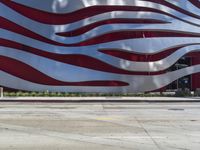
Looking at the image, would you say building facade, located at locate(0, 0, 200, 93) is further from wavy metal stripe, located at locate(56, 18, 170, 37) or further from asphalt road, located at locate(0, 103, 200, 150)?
asphalt road, located at locate(0, 103, 200, 150)

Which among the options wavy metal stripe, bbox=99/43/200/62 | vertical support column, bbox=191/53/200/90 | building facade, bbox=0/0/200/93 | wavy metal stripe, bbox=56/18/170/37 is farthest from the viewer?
vertical support column, bbox=191/53/200/90

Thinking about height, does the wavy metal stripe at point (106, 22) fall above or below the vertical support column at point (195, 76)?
above

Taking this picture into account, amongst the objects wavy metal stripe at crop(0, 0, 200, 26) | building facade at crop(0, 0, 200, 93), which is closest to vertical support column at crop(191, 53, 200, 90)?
building facade at crop(0, 0, 200, 93)

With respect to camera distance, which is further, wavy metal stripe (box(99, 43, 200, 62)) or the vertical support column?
the vertical support column

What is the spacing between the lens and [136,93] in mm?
37875

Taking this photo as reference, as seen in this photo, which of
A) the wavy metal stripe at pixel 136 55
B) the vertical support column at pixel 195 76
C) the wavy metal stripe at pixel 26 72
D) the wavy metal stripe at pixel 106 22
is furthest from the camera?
the vertical support column at pixel 195 76

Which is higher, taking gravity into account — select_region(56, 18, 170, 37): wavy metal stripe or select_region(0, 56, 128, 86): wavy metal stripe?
select_region(56, 18, 170, 37): wavy metal stripe

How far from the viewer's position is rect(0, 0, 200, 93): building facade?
3766 cm

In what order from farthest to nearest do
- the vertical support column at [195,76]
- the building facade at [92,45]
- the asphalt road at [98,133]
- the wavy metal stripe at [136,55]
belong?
1. the vertical support column at [195,76]
2. the wavy metal stripe at [136,55]
3. the building facade at [92,45]
4. the asphalt road at [98,133]

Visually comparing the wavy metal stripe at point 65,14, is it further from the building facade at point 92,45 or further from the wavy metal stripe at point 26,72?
the wavy metal stripe at point 26,72

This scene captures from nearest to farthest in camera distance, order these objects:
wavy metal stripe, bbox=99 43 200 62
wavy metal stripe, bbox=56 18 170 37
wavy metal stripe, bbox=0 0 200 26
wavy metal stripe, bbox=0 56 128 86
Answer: wavy metal stripe, bbox=0 56 128 86 → wavy metal stripe, bbox=0 0 200 26 → wavy metal stripe, bbox=99 43 200 62 → wavy metal stripe, bbox=56 18 170 37

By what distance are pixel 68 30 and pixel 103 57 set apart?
3745mm

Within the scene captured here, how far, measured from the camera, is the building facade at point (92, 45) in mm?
37656

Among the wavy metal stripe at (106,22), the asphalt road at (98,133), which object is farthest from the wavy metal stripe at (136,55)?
the asphalt road at (98,133)
